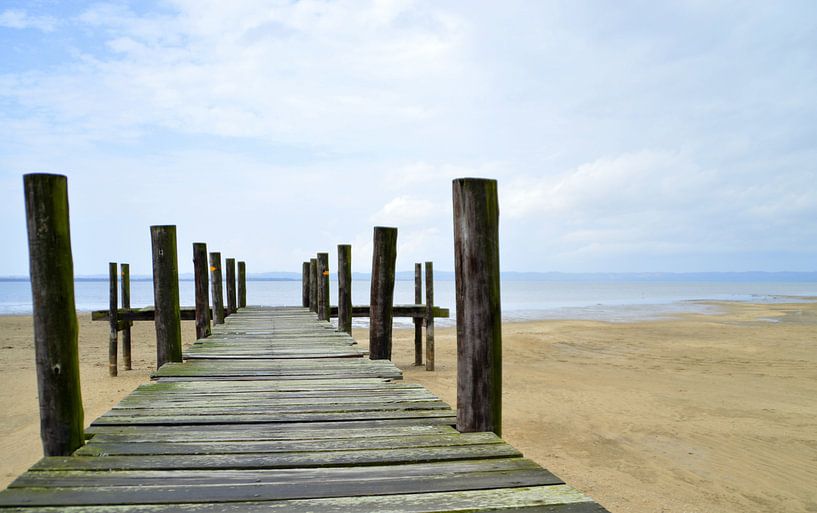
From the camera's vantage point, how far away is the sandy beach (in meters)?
6.46

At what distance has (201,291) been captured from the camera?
400 inches

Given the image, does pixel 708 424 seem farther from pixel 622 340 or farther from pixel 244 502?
pixel 622 340

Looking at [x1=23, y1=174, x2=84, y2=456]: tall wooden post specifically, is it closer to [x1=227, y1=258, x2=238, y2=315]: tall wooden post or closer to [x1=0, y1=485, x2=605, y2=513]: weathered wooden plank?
[x1=0, y1=485, x2=605, y2=513]: weathered wooden plank

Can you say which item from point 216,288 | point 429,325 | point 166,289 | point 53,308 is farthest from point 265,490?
point 429,325

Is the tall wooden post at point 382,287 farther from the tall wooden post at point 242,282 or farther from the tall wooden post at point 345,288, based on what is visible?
the tall wooden post at point 242,282

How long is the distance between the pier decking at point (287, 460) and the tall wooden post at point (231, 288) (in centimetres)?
1032

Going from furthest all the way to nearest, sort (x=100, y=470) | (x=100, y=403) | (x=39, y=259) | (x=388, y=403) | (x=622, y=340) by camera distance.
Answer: (x=622, y=340)
(x=100, y=403)
(x=388, y=403)
(x=39, y=259)
(x=100, y=470)

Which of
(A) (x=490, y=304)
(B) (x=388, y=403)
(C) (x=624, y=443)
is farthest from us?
(C) (x=624, y=443)

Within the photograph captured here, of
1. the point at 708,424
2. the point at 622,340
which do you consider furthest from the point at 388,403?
the point at 622,340

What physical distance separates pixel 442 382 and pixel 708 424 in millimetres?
5460

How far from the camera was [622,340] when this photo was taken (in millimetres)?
21125

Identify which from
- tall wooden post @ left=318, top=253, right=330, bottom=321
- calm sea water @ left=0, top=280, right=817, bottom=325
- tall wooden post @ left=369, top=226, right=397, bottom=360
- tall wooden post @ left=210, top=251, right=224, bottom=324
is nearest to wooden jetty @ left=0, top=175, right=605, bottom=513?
tall wooden post @ left=369, top=226, right=397, bottom=360

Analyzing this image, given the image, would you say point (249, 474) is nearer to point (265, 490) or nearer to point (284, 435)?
point (265, 490)

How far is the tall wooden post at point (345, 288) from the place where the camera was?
10.2 meters
